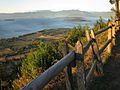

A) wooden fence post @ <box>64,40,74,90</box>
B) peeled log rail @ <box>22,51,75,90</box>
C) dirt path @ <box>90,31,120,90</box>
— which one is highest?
peeled log rail @ <box>22,51,75,90</box>

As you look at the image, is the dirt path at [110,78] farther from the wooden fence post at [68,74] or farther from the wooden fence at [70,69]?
the wooden fence post at [68,74]

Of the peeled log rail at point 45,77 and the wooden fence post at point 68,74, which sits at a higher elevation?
the peeled log rail at point 45,77

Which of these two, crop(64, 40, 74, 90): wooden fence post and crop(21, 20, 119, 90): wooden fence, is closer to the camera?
crop(21, 20, 119, 90): wooden fence

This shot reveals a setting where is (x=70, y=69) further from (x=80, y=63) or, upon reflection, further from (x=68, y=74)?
(x=80, y=63)

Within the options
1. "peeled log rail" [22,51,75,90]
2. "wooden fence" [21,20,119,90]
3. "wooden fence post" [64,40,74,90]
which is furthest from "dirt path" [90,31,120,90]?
"peeled log rail" [22,51,75,90]

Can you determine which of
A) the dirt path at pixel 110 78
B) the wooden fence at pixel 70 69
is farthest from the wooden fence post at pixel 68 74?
the dirt path at pixel 110 78

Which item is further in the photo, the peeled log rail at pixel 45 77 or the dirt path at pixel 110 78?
the dirt path at pixel 110 78

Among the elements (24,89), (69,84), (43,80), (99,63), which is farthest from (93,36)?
(24,89)

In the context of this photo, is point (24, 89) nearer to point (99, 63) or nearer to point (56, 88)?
point (56, 88)

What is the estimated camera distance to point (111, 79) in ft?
26.1

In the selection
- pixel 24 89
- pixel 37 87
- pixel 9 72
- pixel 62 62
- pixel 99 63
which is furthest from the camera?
pixel 9 72

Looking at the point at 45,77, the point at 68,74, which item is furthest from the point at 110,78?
the point at 45,77

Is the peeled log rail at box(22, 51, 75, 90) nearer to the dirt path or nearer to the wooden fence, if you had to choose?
the wooden fence

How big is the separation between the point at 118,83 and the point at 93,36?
5.71ft
